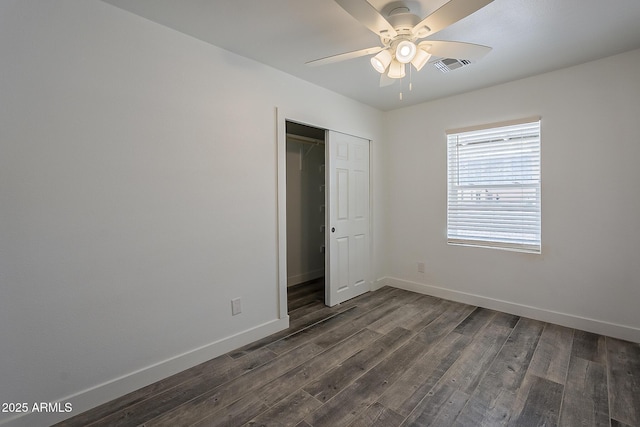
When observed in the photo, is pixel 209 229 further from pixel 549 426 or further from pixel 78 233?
pixel 549 426

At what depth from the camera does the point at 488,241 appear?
3.35 metres

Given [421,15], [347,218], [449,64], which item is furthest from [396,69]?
[347,218]

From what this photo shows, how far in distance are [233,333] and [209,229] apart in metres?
0.94

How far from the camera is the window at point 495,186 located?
3037 millimetres

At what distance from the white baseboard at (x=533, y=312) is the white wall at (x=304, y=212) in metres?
1.43

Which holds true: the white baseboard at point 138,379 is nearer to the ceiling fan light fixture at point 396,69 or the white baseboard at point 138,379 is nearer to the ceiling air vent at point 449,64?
the ceiling fan light fixture at point 396,69

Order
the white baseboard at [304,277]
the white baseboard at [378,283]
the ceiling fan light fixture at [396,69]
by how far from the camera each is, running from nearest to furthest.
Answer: the ceiling fan light fixture at [396,69] → the white baseboard at [378,283] → the white baseboard at [304,277]

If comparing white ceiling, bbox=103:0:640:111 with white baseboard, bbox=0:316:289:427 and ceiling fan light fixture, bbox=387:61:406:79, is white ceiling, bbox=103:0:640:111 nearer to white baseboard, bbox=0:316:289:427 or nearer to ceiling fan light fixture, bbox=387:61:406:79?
ceiling fan light fixture, bbox=387:61:406:79

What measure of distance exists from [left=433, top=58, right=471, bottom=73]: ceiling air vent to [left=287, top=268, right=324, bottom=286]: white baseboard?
3326 mm

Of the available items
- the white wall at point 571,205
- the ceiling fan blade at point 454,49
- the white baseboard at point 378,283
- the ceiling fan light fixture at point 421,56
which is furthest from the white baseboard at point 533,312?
the ceiling fan light fixture at point 421,56

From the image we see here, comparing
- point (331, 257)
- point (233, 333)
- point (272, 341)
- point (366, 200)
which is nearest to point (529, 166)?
point (366, 200)

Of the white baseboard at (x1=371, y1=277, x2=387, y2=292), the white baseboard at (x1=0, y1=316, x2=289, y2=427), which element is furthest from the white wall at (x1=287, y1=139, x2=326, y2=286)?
the white baseboard at (x1=0, y1=316, x2=289, y2=427)

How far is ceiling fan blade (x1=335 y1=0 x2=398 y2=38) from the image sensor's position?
4.42 ft

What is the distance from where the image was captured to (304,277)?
4605mm
